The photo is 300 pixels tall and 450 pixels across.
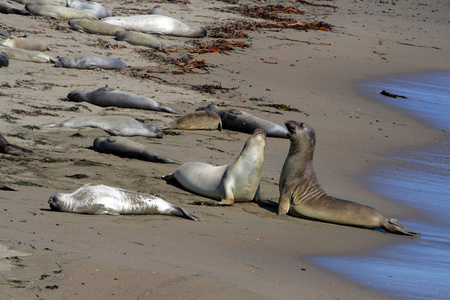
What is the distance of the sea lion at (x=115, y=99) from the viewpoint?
812 centimetres

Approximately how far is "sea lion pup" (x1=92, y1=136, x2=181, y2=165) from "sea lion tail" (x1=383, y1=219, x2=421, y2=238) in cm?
208

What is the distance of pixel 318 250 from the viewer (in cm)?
443

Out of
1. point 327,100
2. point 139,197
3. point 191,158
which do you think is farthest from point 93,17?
point 139,197

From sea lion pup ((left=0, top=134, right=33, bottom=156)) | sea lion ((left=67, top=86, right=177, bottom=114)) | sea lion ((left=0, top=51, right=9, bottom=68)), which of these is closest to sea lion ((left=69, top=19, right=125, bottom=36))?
sea lion ((left=0, top=51, right=9, bottom=68))

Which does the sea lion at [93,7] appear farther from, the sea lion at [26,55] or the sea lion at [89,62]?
the sea lion at [26,55]

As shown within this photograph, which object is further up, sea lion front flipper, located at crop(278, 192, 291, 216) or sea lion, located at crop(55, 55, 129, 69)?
sea lion, located at crop(55, 55, 129, 69)

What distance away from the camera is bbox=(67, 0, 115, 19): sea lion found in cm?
1408

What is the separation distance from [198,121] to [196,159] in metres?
1.24

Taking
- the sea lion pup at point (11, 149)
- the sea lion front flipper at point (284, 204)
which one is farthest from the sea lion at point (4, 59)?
the sea lion front flipper at point (284, 204)

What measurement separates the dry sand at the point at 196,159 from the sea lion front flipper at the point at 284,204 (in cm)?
9

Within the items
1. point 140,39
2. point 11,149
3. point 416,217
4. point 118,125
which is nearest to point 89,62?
point 140,39

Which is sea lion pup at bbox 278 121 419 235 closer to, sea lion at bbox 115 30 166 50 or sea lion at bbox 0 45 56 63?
sea lion at bbox 0 45 56 63

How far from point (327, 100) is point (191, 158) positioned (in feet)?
14.0

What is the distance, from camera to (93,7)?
46.4ft
